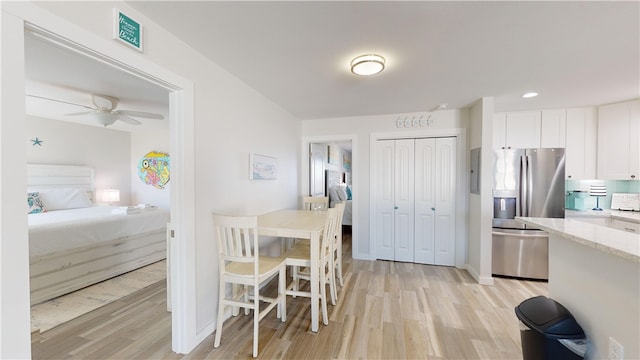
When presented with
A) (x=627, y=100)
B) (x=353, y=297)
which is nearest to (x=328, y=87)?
(x=353, y=297)

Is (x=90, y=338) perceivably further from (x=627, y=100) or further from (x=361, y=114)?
(x=627, y=100)

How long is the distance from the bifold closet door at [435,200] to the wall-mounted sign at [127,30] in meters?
3.45

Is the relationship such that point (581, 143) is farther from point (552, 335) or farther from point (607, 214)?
point (552, 335)

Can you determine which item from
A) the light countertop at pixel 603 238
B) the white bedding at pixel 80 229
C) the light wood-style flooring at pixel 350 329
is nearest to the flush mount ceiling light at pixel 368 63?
the light countertop at pixel 603 238

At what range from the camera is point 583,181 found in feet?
11.8

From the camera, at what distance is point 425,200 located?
149 inches

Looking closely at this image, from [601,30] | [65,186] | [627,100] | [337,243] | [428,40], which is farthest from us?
[65,186]

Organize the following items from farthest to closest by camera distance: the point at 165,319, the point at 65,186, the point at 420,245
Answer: the point at 65,186 < the point at 420,245 < the point at 165,319

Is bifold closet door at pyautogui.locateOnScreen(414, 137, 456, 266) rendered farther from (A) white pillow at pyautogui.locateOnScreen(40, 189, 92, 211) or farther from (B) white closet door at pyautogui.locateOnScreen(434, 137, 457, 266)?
(A) white pillow at pyautogui.locateOnScreen(40, 189, 92, 211)

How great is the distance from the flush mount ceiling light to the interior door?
92.3 inches

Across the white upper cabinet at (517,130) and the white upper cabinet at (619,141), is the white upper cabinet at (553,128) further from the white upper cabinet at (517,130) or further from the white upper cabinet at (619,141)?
the white upper cabinet at (619,141)

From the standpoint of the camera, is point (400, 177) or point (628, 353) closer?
point (628, 353)

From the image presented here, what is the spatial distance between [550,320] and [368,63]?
200 cm

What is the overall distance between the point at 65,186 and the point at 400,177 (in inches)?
230
